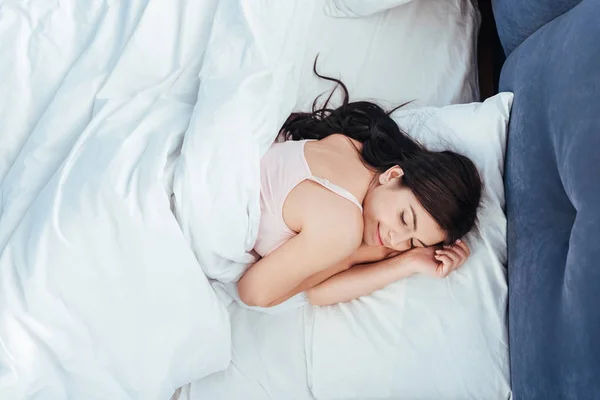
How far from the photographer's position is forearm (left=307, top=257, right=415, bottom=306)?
1.09m

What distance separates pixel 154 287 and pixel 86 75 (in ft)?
1.48

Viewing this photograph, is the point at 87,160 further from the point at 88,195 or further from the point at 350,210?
the point at 350,210

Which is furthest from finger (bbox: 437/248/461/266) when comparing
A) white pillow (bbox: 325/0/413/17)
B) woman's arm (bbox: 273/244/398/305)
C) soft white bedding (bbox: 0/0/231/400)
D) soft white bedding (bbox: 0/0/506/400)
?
white pillow (bbox: 325/0/413/17)

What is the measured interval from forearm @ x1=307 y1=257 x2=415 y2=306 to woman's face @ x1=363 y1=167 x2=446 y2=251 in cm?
4

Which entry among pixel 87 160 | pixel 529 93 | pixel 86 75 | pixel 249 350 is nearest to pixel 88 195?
pixel 87 160

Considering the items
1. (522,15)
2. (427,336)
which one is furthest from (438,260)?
(522,15)

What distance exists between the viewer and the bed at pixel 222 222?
891 mm

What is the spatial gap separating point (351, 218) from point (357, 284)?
149 mm

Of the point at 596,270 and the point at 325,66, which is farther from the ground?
the point at 325,66

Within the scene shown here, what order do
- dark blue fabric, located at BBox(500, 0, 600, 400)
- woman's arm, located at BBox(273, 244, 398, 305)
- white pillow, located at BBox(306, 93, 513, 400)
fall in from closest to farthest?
dark blue fabric, located at BBox(500, 0, 600, 400), white pillow, located at BBox(306, 93, 513, 400), woman's arm, located at BBox(273, 244, 398, 305)

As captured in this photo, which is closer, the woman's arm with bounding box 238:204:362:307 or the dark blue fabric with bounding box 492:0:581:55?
the woman's arm with bounding box 238:204:362:307

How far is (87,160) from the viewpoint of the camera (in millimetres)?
965

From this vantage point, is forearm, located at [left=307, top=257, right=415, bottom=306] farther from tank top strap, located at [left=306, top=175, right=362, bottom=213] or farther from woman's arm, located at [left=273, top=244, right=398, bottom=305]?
tank top strap, located at [left=306, top=175, right=362, bottom=213]

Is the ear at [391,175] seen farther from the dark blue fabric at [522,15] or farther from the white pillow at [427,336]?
the dark blue fabric at [522,15]
